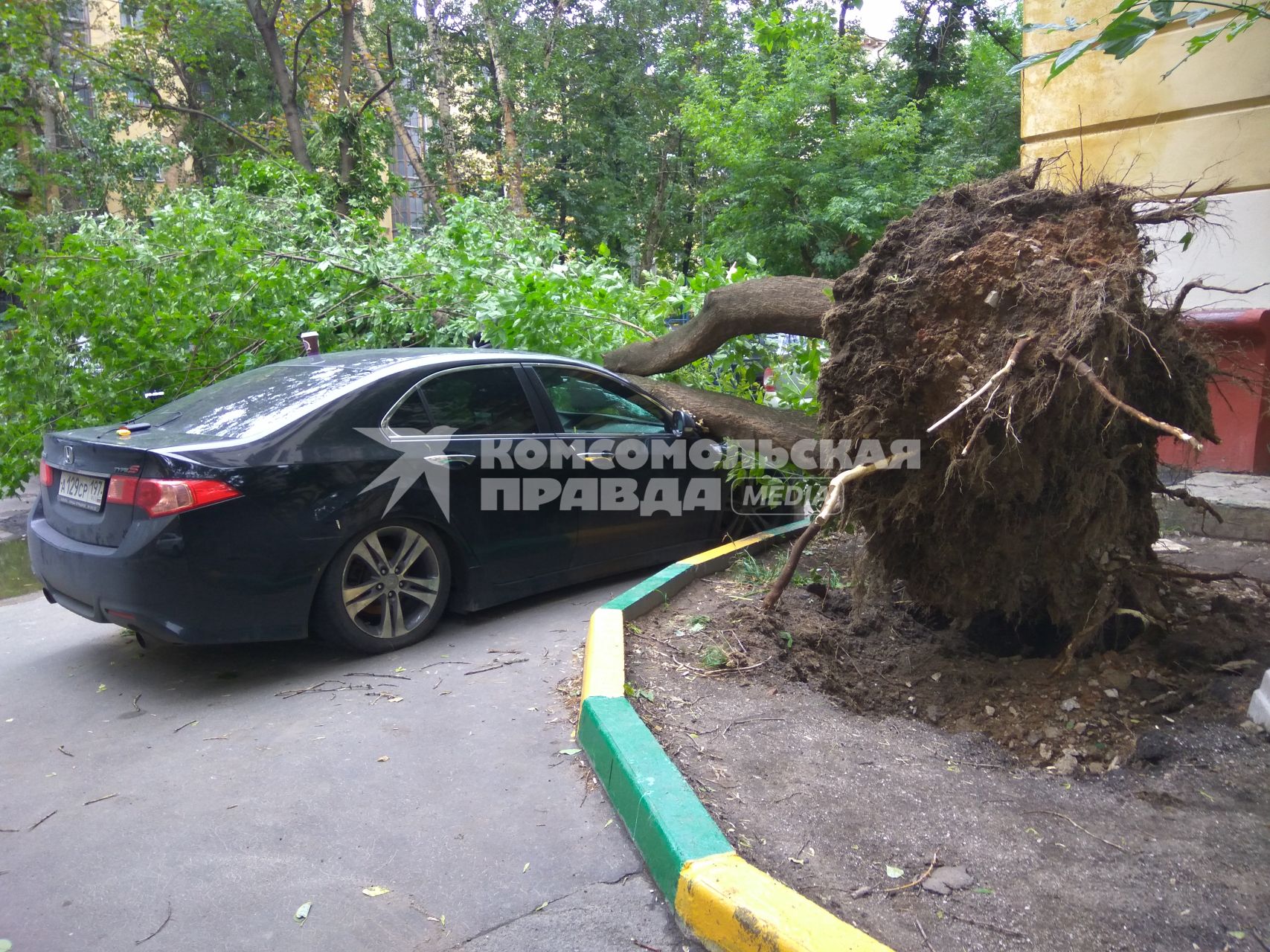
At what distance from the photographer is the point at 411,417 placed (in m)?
4.93

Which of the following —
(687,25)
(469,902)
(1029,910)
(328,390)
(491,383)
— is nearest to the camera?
(1029,910)

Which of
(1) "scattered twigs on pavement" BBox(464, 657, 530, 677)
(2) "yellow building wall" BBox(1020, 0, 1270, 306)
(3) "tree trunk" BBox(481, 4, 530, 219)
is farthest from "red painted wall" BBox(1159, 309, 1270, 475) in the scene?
(3) "tree trunk" BBox(481, 4, 530, 219)

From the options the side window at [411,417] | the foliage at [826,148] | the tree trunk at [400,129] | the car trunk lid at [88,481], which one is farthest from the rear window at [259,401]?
the tree trunk at [400,129]

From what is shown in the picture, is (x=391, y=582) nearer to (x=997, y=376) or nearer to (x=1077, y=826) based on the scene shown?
(x=997, y=376)

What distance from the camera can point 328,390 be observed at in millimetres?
4738

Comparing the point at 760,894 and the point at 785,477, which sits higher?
the point at 785,477

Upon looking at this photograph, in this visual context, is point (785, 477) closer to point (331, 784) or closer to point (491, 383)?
point (491, 383)

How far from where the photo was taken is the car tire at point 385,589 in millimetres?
4473

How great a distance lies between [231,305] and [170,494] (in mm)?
4370

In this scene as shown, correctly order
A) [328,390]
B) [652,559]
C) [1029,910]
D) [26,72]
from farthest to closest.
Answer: [26,72], [652,559], [328,390], [1029,910]

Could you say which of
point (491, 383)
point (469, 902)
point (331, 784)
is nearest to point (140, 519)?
point (331, 784)

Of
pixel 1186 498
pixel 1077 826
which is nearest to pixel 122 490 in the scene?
pixel 1077 826

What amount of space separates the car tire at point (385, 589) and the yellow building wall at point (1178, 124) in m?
4.96

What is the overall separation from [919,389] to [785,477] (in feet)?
7.79
